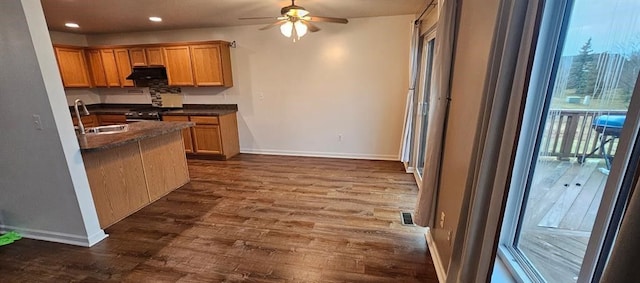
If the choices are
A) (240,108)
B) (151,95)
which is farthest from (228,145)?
(151,95)

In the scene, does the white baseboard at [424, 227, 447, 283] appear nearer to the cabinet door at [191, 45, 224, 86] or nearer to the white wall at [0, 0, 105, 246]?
the white wall at [0, 0, 105, 246]

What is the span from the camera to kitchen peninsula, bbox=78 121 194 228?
2.58 m

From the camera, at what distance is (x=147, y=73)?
4.93 metres

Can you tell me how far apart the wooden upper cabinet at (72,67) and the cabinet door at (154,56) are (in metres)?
1.41

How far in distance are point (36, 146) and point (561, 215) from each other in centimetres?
359

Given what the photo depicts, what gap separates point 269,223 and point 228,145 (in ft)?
8.71

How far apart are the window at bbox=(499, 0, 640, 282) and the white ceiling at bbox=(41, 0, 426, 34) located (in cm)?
263

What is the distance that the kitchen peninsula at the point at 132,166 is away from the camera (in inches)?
102

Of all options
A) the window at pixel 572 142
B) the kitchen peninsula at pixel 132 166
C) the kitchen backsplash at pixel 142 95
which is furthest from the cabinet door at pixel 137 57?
the window at pixel 572 142

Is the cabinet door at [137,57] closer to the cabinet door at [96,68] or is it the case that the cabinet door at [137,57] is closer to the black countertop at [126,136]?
the cabinet door at [96,68]

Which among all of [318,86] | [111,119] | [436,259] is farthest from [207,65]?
[436,259]

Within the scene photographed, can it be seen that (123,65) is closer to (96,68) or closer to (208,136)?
(96,68)

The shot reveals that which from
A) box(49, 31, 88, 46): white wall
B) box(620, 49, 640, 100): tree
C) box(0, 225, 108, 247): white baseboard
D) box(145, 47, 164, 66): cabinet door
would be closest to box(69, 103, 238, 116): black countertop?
box(145, 47, 164, 66): cabinet door

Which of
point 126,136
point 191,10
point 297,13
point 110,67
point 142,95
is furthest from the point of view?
point 142,95
